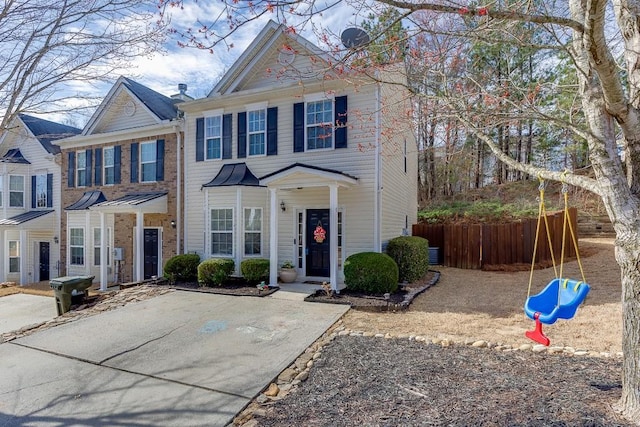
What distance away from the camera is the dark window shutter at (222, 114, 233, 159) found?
11.5 m

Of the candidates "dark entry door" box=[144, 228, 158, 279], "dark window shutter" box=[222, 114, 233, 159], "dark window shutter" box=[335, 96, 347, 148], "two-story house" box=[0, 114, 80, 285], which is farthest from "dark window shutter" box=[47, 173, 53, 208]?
"dark window shutter" box=[335, 96, 347, 148]

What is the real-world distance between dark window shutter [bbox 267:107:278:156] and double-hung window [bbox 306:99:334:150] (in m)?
1.10

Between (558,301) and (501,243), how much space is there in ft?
30.8

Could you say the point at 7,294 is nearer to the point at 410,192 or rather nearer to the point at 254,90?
the point at 254,90

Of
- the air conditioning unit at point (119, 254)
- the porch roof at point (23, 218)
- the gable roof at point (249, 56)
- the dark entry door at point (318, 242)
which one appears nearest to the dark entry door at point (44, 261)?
the porch roof at point (23, 218)

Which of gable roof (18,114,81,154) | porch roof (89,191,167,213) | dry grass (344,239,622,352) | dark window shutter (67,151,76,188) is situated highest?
gable roof (18,114,81,154)

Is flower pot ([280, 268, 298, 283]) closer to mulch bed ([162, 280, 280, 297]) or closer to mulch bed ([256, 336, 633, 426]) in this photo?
mulch bed ([162, 280, 280, 297])

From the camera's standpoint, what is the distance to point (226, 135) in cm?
1158

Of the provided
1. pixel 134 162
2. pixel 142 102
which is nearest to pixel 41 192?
pixel 134 162

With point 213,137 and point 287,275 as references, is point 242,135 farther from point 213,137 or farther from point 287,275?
point 287,275

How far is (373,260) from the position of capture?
850cm

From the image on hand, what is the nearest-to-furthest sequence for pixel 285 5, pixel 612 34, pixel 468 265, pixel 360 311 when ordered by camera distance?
pixel 285 5
pixel 612 34
pixel 360 311
pixel 468 265

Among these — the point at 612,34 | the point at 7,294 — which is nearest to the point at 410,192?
the point at 612,34

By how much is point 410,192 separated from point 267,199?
7.07 m
